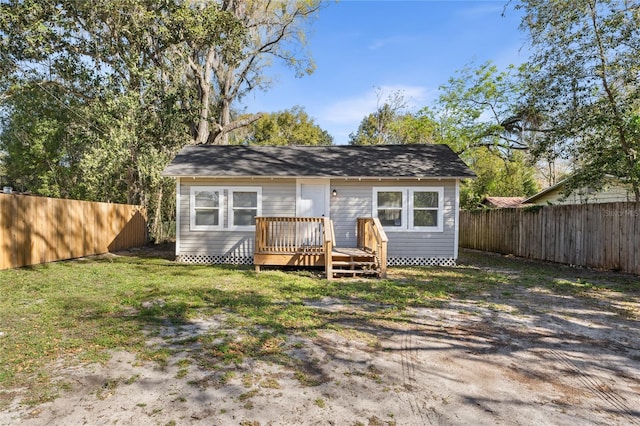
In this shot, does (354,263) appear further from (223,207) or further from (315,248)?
(223,207)

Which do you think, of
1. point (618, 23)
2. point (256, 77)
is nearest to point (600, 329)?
point (618, 23)

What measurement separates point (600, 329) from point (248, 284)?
5.70 meters

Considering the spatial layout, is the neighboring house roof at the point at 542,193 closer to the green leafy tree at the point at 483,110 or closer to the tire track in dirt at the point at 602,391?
the green leafy tree at the point at 483,110

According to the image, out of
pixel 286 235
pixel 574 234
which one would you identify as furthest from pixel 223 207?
pixel 574 234

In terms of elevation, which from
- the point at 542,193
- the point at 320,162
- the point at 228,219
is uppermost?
the point at 320,162

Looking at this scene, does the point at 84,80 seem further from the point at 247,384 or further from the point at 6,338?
the point at 247,384

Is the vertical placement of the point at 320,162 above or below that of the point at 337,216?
above

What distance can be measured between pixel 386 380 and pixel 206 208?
27.8 ft

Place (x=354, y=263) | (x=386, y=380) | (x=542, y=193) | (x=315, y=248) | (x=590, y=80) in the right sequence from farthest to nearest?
(x=542, y=193) < (x=590, y=80) < (x=315, y=248) < (x=354, y=263) < (x=386, y=380)

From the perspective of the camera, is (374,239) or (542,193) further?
(542,193)

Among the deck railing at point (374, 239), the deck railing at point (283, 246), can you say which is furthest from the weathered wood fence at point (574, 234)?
the deck railing at point (283, 246)

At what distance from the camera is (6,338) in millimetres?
4051

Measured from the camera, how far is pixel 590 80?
9.73 metres

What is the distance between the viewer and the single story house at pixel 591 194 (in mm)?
10859
